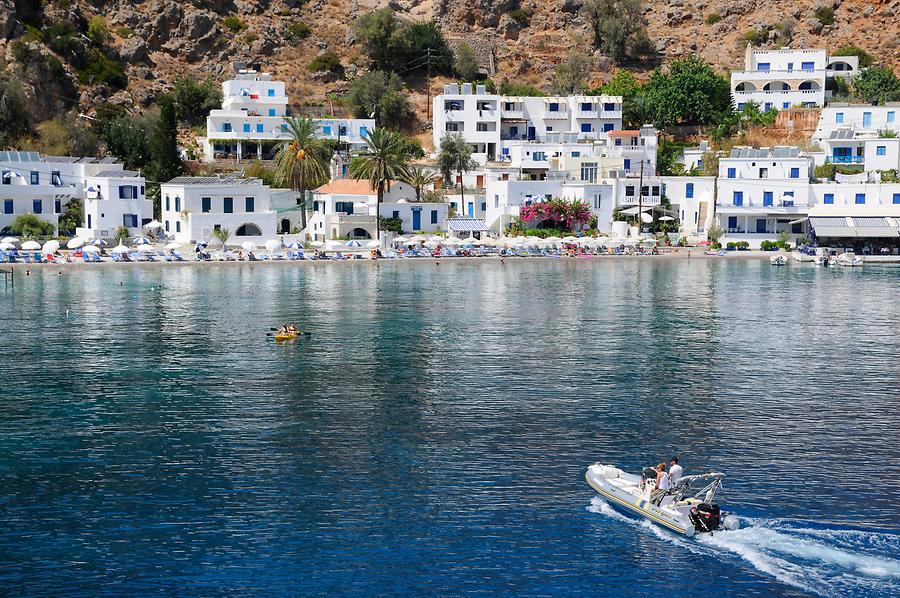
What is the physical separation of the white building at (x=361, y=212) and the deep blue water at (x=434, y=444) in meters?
37.0

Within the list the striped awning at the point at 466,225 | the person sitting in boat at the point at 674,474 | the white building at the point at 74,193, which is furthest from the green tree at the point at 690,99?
the person sitting in boat at the point at 674,474

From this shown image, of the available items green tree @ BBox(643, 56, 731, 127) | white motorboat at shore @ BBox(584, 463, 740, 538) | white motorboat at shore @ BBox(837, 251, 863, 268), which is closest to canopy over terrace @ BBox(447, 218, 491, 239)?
white motorboat at shore @ BBox(837, 251, 863, 268)

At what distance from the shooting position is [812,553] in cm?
3067

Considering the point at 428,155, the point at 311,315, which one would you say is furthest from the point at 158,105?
the point at 311,315

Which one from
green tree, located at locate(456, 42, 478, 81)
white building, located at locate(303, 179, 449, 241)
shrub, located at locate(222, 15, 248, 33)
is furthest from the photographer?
green tree, located at locate(456, 42, 478, 81)

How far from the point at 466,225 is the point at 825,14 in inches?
2923

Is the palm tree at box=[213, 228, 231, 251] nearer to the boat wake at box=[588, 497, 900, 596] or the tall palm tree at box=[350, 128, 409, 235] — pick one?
the tall palm tree at box=[350, 128, 409, 235]

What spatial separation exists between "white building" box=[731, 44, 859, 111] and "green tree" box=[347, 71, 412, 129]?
3992cm

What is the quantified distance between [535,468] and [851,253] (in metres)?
76.8

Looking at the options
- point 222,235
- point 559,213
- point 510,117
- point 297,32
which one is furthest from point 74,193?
point 297,32

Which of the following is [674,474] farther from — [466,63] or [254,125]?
[466,63]

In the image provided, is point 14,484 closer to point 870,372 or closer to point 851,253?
point 870,372

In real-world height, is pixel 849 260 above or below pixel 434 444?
above

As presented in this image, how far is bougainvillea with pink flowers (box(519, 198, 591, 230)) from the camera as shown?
11381 cm
